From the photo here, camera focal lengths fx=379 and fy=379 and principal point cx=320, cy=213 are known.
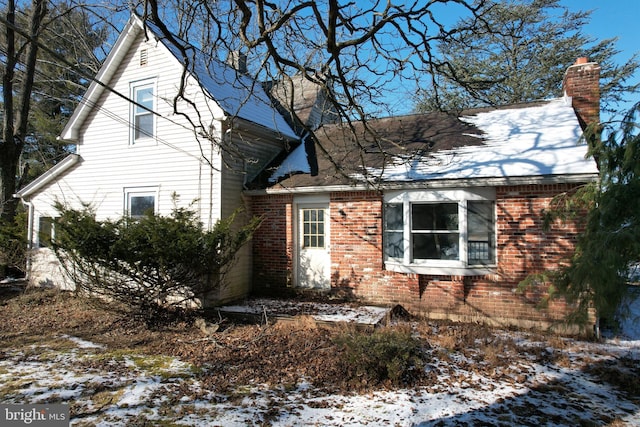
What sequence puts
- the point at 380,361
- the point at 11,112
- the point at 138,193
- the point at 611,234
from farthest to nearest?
the point at 11,112, the point at 138,193, the point at 380,361, the point at 611,234

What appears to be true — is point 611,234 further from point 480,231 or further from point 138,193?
point 138,193

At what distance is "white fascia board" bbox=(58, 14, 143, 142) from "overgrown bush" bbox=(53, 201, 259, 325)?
457cm

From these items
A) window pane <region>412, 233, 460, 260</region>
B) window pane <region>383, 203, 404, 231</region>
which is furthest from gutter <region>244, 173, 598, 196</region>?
window pane <region>412, 233, 460, 260</region>

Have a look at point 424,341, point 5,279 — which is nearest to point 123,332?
point 424,341

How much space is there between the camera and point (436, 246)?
8.05 metres

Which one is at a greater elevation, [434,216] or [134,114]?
[134,114]

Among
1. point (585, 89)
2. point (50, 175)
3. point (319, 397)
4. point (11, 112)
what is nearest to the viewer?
point (319, 397)

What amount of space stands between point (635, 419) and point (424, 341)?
2.78 metres

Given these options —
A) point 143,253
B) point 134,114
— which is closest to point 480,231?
point 143,253

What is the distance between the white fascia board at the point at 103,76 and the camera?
390 inches

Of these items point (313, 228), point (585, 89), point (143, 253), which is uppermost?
point (585, 89)

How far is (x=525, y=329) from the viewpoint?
23.9 ft

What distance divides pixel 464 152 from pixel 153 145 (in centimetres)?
772

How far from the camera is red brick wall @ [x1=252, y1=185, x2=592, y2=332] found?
729 cm
